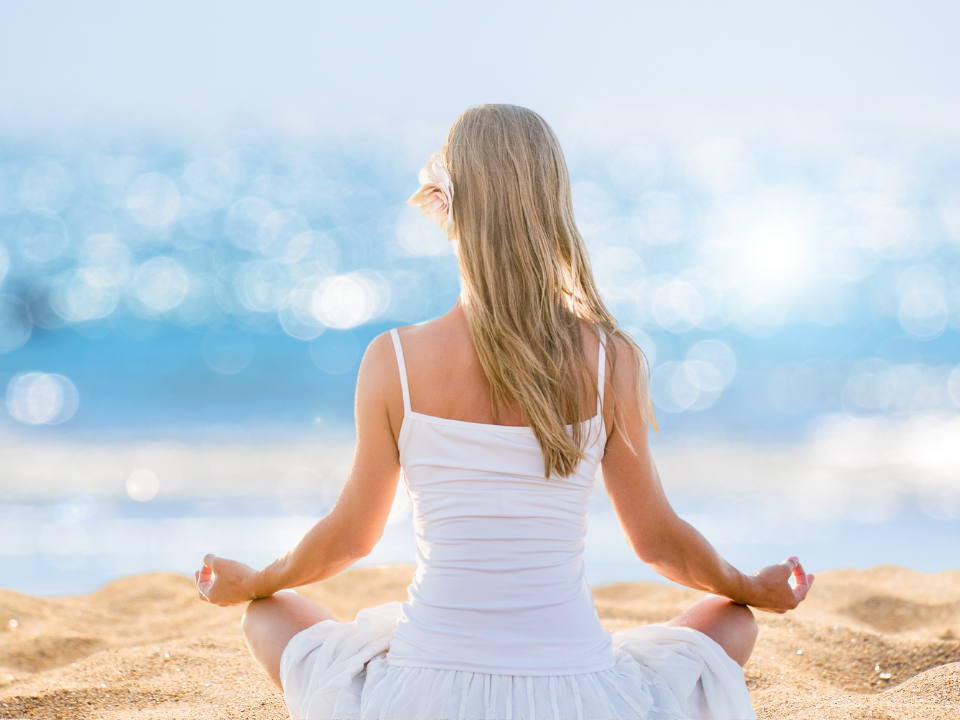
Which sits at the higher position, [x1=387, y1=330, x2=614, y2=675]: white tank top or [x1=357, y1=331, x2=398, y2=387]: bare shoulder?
[x1=357, y1=331, x2=398, y2=387]: bare shoulder

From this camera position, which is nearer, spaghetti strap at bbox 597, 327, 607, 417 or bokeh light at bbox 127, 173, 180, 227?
spaghetti strap at bbox 597, 327, 607, 417

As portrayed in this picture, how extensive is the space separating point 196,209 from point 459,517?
14.2m

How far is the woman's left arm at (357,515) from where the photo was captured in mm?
1444

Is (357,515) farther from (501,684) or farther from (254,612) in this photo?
(501,684)

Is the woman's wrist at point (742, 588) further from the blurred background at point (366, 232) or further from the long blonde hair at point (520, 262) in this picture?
the blurred background at point (366, 232)

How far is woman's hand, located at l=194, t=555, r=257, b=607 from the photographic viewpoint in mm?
1650

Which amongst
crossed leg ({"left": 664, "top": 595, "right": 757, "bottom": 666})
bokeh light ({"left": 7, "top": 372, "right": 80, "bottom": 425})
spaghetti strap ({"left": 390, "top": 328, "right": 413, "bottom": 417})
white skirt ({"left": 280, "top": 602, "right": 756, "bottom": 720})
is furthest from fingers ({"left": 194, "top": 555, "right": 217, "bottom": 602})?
bokeh light ({"left": 7, "top": 372, "right": 80, "bottom": 425})

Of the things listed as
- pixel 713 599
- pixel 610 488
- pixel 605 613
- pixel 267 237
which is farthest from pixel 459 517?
pixel 267 237

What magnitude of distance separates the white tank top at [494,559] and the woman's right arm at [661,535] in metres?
0.16

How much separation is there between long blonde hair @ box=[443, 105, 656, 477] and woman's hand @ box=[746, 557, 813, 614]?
1.51 feet

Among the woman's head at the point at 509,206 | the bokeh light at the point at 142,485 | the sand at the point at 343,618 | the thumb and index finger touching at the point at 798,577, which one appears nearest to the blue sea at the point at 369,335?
the bokeh light at the point at 142,485

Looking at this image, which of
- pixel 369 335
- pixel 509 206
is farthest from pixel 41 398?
pixel 509 206

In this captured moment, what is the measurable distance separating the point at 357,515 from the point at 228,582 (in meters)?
0.35

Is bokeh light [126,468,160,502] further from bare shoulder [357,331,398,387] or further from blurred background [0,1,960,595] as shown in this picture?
bare shoulder [357,331,398,387]
